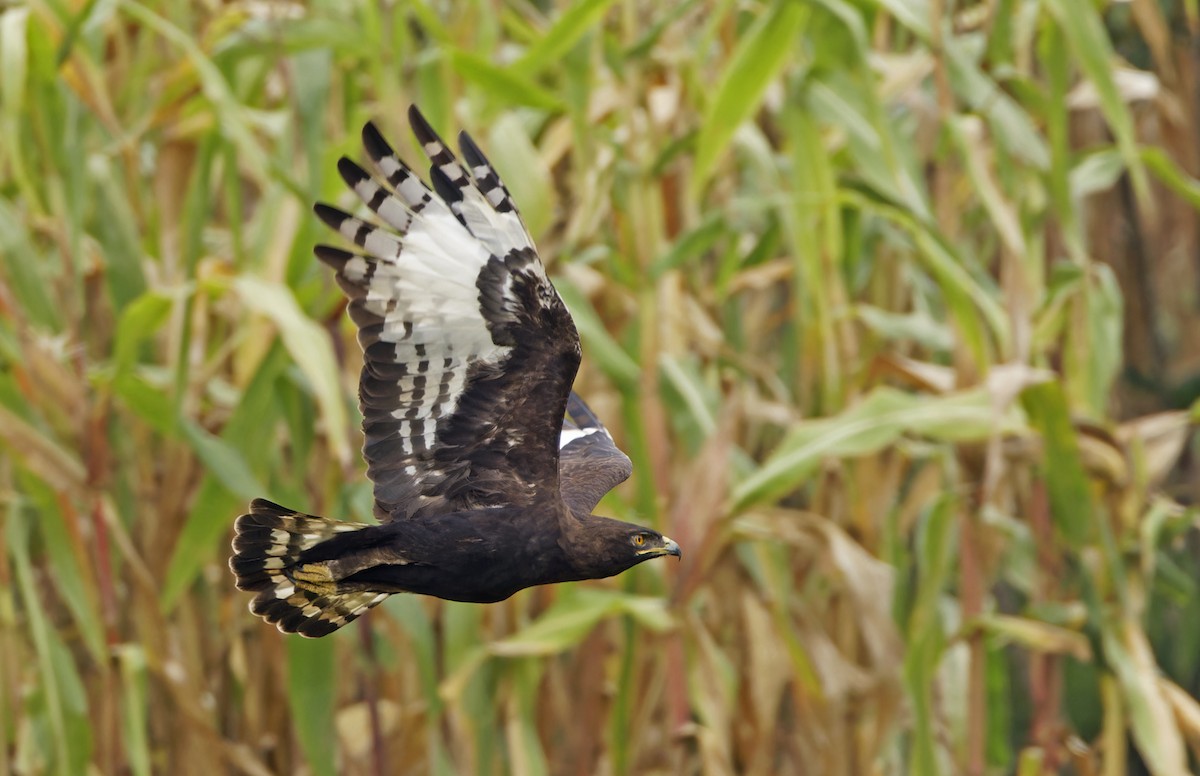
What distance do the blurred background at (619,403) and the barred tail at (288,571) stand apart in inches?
9.5

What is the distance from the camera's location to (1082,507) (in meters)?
3.30

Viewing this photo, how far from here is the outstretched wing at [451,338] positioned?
254cm

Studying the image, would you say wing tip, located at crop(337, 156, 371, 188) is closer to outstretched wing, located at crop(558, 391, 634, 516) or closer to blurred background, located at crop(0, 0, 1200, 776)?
blurred background, located at crop(0, 0, 1200, 776)

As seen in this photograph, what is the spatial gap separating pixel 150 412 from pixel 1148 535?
1977 mm

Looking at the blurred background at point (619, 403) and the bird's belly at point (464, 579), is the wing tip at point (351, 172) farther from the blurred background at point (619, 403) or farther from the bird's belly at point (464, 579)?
the bird's belly at point (464, 579)

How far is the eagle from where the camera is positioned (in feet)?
8.39

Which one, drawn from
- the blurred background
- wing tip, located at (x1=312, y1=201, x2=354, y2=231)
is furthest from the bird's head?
wing tip, located at (x1=312, y1=201, x2=354, y2=231)

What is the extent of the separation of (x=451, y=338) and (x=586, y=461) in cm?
66

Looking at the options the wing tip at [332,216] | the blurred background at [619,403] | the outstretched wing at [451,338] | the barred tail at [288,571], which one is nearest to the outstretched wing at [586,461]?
the blurred background at [619,403]

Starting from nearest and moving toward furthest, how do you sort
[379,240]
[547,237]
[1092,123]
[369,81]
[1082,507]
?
1. [379,240]
2. [1082,507]
3. [547,237]
4. [369,81]
5. [1092,123]

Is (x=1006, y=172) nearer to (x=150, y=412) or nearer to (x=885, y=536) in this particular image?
(x=885, y=536)

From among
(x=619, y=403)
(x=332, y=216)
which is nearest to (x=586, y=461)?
(x=619, y=403)

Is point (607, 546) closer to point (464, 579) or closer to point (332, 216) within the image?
point (464, 579)

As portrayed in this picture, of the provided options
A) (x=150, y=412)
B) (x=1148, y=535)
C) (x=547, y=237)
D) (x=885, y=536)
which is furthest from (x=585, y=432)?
(x=1148, y=535)
